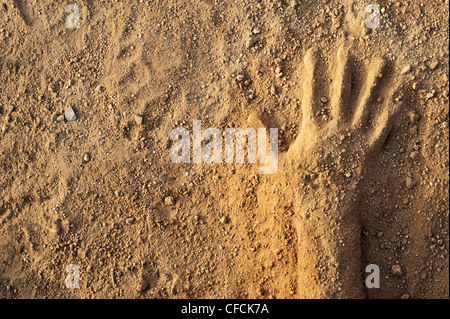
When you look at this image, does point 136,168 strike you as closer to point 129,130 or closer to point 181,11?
point 129,130

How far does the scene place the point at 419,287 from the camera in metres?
2.30

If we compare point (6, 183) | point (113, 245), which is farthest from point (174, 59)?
point (6, 183)

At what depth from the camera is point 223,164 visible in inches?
96.7

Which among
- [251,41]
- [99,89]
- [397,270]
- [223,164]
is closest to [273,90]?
[251,41]

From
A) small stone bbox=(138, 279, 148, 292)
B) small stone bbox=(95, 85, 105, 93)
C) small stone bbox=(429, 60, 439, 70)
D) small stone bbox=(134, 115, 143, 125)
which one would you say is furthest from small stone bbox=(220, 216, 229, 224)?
small stone bbox=(429, 60, 439, 70)

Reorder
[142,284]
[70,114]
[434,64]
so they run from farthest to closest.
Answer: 1. [70,114]
2. [142,284]
3. [434,64]

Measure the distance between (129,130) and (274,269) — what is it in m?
1.25

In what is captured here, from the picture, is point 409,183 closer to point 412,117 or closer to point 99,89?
point 412,117

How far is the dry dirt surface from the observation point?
7.45 ft

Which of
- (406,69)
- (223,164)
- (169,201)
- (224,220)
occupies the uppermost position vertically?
(406,69)

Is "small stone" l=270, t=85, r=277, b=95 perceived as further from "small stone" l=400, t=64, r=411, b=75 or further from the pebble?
"small stone" l=400, t=64, r=411, b=75

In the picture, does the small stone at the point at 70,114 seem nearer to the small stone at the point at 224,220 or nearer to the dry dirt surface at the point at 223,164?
the dry dirt surface at the point at 223,164

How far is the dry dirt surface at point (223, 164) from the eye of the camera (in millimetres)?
2271
